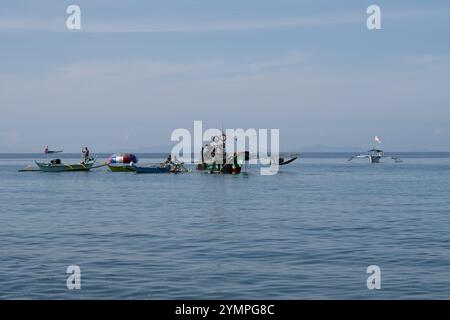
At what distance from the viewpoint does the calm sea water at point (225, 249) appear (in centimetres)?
2138

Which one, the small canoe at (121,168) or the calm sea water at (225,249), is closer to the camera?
the calm sea water at (225,249)

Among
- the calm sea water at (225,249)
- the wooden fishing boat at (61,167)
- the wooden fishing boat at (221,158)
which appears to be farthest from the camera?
the wooden fishing boat at (61,167)

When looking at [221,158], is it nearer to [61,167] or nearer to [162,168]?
[162,168]

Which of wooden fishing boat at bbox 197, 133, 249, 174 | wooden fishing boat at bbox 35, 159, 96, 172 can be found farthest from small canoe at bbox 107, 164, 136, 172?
wooden fishing boat at bbox 197, 133, 249, 174

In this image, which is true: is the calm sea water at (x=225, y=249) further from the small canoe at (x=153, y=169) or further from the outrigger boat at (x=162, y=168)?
the outrigger boat at (x=162, y=168)

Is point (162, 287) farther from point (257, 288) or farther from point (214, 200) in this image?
point (214, 200)

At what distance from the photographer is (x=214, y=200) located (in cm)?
6138

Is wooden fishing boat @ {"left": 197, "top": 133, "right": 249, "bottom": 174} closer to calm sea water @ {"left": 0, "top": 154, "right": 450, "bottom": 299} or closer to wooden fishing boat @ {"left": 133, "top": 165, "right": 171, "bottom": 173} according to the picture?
wooden fishing boat @ {"left": 133, "top": 165, "right": 171, "bottom": 173}

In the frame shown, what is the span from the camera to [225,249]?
3016 centimetres

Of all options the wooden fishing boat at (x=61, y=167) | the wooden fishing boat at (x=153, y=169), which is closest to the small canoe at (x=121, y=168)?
the wooden fishing boat at (x=153, y=169)

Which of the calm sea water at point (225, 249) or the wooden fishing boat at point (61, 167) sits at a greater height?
the wooden fishing boat at point (61, 167)

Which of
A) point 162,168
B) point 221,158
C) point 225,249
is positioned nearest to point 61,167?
point 162,168
